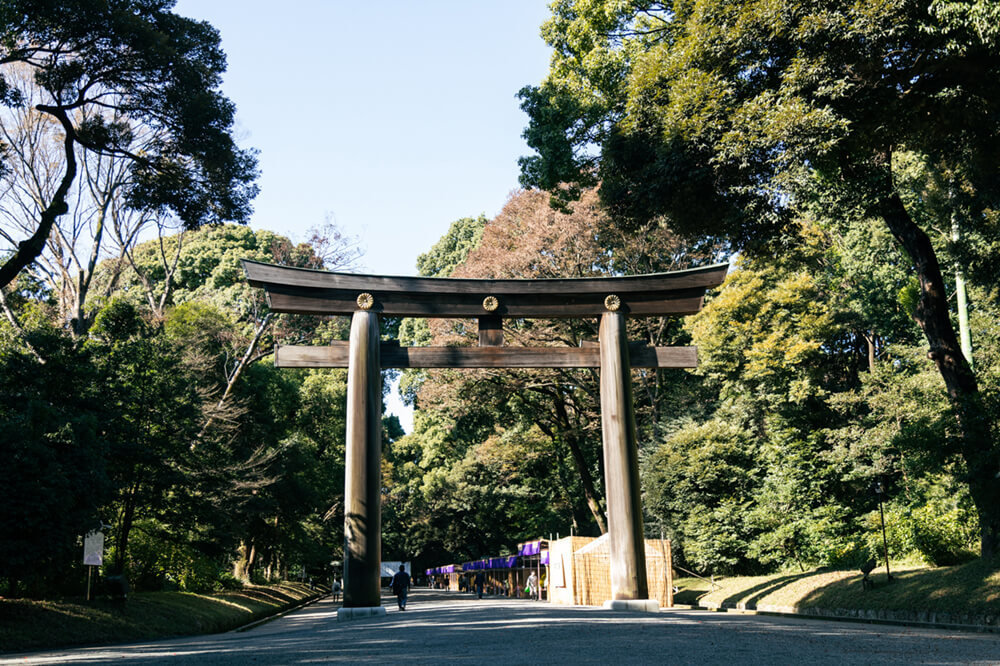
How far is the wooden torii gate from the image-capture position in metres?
11.7

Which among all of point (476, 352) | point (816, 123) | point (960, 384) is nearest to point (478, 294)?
point (476, 352)

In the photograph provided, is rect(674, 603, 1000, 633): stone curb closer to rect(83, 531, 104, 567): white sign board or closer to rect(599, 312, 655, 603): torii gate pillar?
rect(599, 312, 655, 603): torii gate pillar

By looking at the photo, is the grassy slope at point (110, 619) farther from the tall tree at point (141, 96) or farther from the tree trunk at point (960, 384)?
the tree trunk at point (960, 384)

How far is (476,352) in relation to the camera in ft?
42.3

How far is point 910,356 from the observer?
2445cm

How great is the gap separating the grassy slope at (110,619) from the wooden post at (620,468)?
Answer: 28.4 ft

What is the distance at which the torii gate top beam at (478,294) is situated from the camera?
12.6m

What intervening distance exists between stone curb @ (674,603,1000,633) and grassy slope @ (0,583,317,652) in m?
12.3

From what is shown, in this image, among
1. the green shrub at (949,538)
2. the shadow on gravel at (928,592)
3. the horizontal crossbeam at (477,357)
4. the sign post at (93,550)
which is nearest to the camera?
the shadow on gravel at (928,592)

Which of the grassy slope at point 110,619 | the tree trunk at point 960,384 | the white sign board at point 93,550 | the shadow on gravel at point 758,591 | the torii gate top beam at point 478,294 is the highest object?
the torii gate top beam at point 478,294

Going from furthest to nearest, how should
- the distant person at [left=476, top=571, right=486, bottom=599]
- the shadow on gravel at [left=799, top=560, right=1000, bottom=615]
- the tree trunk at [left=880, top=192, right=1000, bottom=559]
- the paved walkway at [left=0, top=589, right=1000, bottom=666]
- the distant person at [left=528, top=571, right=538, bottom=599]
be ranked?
the distant person at [left=476, top=571, right=486, bottom=599] < the distant person at [left=528, top=571, right=538, bottom=599] < the shadow on gravel at [left=799, top=560, right=1000, bottom=615] < the tree trunk at [left=880, top=192, right=1000, bottom=559] < the paved walkway at [left=0, top=589, right=1000, bottom=666]

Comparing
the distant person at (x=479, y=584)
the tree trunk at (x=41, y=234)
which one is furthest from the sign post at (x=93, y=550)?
the distant person at (x=479, y=584)

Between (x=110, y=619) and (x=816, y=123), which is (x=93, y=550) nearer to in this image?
(x=110, y=619)

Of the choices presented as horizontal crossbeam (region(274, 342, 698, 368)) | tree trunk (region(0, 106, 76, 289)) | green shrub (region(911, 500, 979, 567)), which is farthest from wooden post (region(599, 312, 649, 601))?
tree trunk (region(0, 106, 76, 289))
